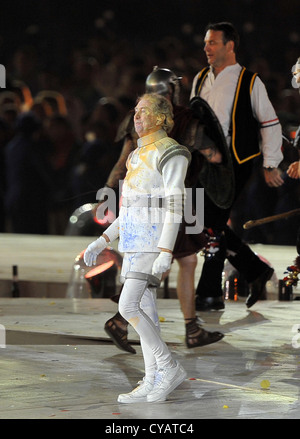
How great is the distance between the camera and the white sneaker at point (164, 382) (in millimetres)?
6066

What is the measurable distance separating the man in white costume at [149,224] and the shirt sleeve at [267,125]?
2.99 metres

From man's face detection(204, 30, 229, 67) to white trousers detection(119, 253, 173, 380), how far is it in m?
3.51

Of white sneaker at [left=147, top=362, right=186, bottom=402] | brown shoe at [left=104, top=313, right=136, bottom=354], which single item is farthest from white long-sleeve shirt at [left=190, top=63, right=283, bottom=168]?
white sneaker at [left=147, top=362, right=186, bottom=402]

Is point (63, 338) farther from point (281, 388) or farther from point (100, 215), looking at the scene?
point (281, 388)

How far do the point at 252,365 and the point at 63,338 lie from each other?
4.95ft

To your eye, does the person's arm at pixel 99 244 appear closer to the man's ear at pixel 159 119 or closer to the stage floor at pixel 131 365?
the man's ear at pixel 159 119

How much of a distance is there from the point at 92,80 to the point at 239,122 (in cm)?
916

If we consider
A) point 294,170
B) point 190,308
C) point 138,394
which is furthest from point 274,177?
point 138,394

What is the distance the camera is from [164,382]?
6.10 metres

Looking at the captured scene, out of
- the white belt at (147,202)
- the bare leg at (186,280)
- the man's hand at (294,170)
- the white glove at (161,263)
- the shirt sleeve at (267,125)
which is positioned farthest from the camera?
the shirt sleeve at (267,125)

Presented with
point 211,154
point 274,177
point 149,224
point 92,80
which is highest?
point 92,80

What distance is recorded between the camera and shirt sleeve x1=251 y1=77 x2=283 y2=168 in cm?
916

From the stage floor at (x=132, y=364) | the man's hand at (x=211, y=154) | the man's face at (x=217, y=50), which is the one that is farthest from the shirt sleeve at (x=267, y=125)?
the stage floor at (x=132, y=364)

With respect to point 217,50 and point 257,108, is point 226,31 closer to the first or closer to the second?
point 217,50
